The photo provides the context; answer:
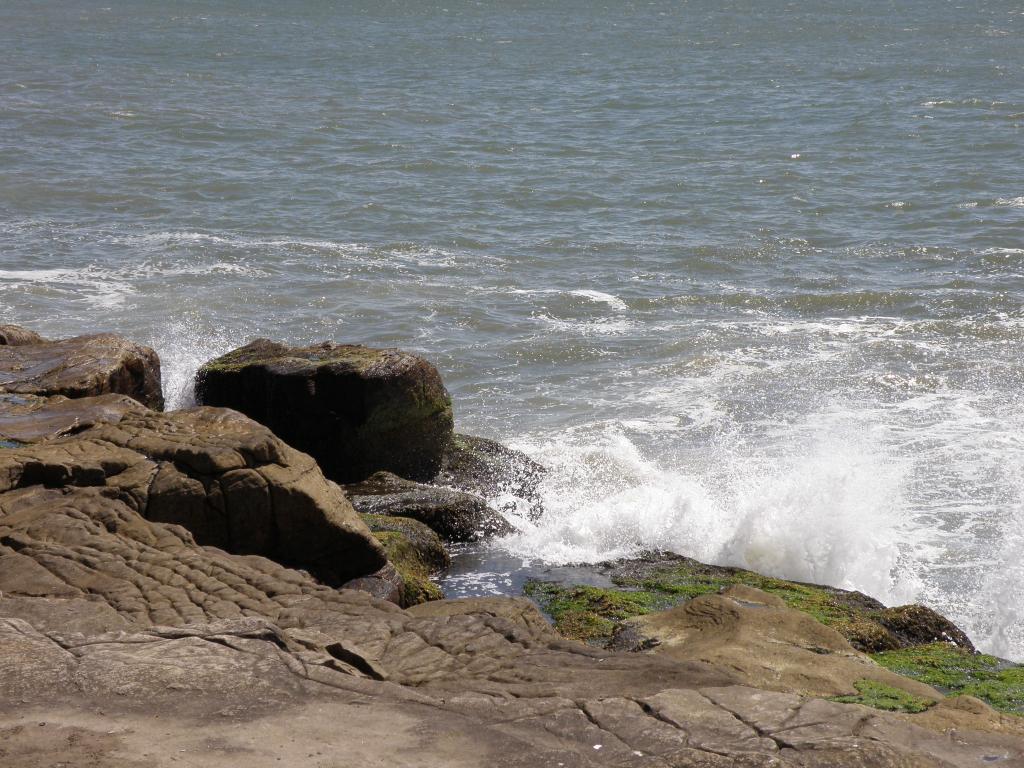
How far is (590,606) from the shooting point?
1028 centimetres

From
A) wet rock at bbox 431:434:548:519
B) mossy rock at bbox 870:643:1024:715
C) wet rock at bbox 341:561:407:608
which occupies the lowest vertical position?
wet rock at bbox 431:434:548:519

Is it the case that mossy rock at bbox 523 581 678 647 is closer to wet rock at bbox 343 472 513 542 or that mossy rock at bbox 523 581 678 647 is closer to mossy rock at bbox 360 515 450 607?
mossy rock at bbox 360 515 450 607

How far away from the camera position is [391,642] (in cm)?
748

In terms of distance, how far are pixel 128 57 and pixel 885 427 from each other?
3992 cm

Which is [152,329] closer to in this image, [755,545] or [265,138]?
[755,545]

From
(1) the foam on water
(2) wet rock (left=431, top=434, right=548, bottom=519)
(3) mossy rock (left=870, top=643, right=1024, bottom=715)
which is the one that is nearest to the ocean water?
(1) the foam on water

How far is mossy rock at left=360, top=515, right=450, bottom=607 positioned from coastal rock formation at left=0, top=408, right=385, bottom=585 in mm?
471

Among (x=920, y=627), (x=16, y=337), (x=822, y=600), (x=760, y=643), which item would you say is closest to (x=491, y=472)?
(x=822, y=600)

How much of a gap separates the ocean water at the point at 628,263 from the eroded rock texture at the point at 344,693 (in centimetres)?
319

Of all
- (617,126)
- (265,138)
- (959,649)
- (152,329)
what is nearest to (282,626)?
(959,649)

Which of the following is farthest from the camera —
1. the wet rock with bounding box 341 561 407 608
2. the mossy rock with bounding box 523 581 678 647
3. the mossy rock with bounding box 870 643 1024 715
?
the mossy rock with bounding box 523 581 678 647

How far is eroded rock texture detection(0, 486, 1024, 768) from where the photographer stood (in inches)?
224

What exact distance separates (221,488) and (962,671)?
536cm

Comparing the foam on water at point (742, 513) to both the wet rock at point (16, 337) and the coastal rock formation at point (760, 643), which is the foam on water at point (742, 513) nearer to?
the coastal rock formation at point (760, 643)
